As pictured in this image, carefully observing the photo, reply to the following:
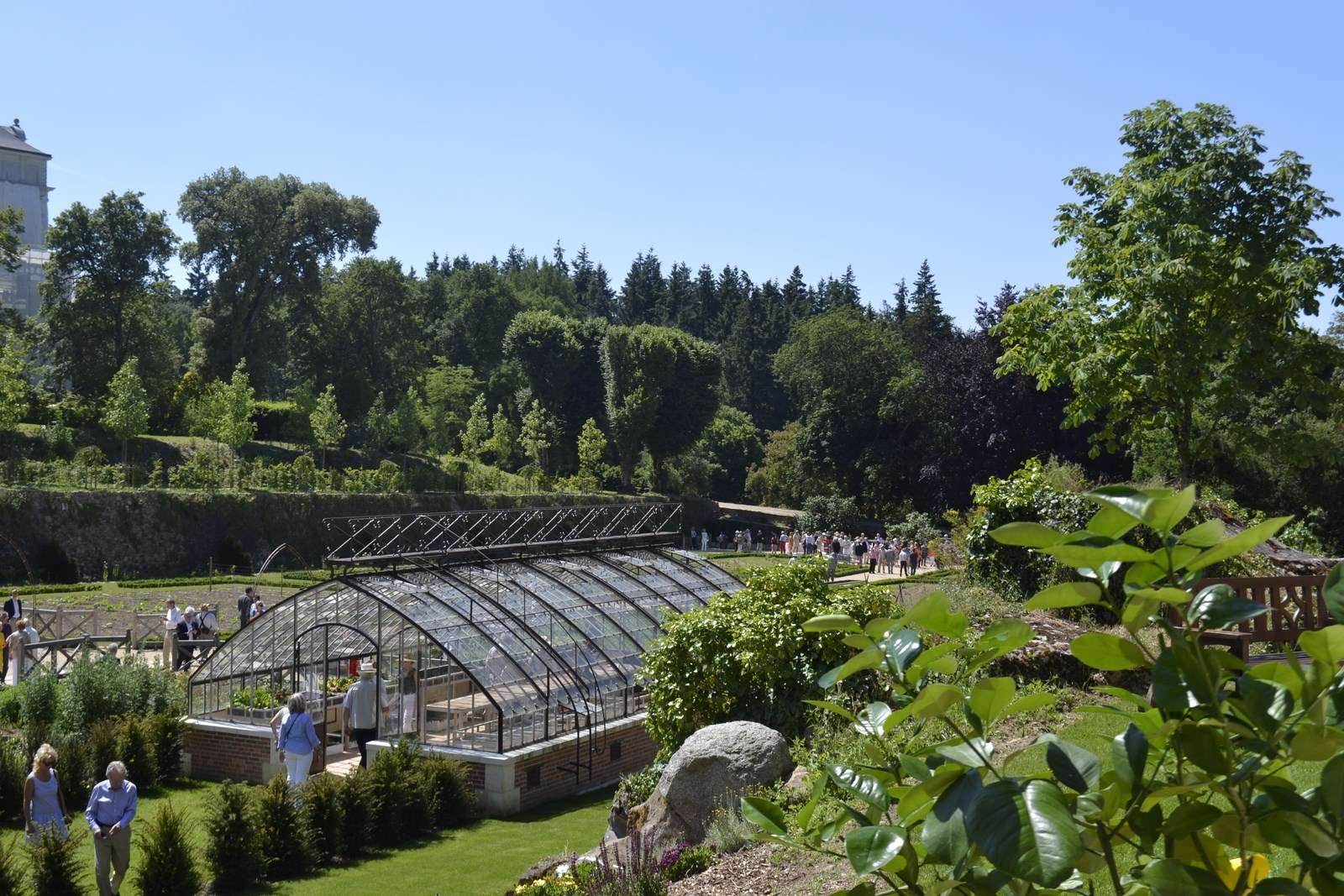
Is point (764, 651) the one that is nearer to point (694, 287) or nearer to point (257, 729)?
point (257, 729)

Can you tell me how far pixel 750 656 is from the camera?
12555 millimetres

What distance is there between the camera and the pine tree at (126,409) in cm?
4444

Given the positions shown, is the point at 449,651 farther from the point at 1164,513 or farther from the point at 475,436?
the point at 475,436

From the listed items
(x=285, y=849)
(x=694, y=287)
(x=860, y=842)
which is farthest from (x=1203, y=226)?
(x=694, y=287)

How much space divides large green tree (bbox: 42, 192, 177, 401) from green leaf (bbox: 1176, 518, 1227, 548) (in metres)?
55.6

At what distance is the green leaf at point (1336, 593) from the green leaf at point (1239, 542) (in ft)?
0.38

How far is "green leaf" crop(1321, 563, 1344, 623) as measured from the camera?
1.61 meters

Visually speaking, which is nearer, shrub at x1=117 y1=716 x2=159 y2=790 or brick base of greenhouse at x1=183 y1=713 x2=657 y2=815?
brick base of greenhouse at x1=183 y1=713 x2=657 y2=815

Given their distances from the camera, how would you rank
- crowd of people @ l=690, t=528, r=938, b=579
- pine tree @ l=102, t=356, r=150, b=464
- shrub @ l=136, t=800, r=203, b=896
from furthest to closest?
pine tree @ l=102, t=356, r=150, b=464
crowd of people @ l=690, t=528, r=938, b=579
shrub @ l=136, t=800, r=203, b=896

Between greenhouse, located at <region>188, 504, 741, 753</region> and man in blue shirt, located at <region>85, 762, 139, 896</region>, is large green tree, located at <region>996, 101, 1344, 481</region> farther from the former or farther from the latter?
man in blue shirt, located at <region>85, 762, 139, 896</region>

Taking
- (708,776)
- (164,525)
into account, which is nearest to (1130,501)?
(708,776)

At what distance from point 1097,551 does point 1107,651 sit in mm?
201

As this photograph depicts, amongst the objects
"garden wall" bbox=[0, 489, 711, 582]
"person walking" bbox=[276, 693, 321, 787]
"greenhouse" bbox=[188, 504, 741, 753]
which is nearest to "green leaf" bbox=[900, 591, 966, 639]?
"person walking" bbox=[276, 693, 321, 787]

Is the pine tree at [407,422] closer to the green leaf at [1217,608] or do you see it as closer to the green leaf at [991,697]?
the green leaf at [991,697]
